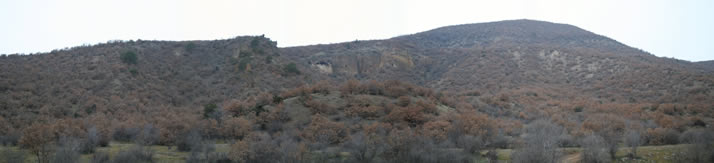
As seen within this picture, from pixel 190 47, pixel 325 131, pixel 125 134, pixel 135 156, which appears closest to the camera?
pixel 135 156

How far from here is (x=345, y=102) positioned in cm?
2562

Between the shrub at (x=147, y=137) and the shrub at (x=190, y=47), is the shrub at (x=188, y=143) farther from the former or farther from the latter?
the shrub at (x=190, y=47)

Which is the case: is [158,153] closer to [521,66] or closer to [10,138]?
[10,138]

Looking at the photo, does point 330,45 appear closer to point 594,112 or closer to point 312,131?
point 594,112

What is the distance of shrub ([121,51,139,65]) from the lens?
39.7 metres

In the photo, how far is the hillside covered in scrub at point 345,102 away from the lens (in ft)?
50.9

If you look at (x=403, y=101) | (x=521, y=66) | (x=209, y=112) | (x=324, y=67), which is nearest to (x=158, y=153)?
(x=209, y=112)

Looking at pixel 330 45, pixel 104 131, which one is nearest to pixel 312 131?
pixel 104 131

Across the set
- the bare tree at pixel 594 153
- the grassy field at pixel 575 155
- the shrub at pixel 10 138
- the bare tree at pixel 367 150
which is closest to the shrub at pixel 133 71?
the shrub at pixel 10 138

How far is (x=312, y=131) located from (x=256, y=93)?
1556cm

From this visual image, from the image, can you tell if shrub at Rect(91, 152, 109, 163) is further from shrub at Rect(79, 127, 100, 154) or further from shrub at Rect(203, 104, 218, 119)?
shrub at Rect(203, 104, 218, 119)

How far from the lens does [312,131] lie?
19875 millimetres

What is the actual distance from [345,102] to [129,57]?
2425 cm

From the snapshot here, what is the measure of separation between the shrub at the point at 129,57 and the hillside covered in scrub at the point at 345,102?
0.38 ft
